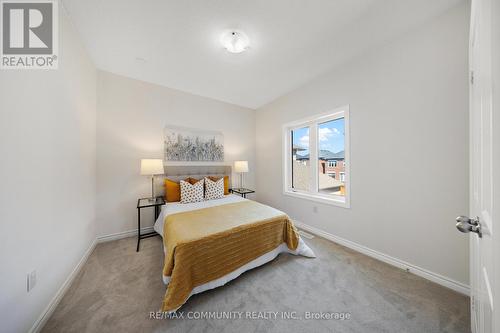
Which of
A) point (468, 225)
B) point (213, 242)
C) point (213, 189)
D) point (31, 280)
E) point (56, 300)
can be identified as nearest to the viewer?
point (468, 225)

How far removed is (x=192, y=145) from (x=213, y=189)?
1002 mm

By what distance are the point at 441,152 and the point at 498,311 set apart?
173 centimetres

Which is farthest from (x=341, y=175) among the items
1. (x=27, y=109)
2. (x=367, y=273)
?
(x=27, y=109)

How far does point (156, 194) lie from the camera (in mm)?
2984

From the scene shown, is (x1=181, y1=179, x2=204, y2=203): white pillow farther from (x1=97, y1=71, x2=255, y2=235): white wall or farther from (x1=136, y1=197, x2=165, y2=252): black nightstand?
(x1=97, y1=71, x2=255, y2=235): white wall

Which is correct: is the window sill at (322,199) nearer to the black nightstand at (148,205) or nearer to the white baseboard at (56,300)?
the black nightstand at (148,205)

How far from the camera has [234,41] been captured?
1920mm

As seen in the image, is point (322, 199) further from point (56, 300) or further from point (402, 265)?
point (56, 300)

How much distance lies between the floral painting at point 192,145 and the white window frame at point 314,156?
4.70ft

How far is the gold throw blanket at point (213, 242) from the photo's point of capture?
1413 millimetres

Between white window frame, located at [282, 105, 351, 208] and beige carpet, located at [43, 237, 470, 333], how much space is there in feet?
2.87

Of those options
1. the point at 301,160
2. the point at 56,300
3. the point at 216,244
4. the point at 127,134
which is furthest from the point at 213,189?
the point at 56,300

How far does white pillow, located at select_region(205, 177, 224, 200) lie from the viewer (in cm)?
304

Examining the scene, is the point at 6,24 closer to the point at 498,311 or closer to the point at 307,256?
the point at 498,311
